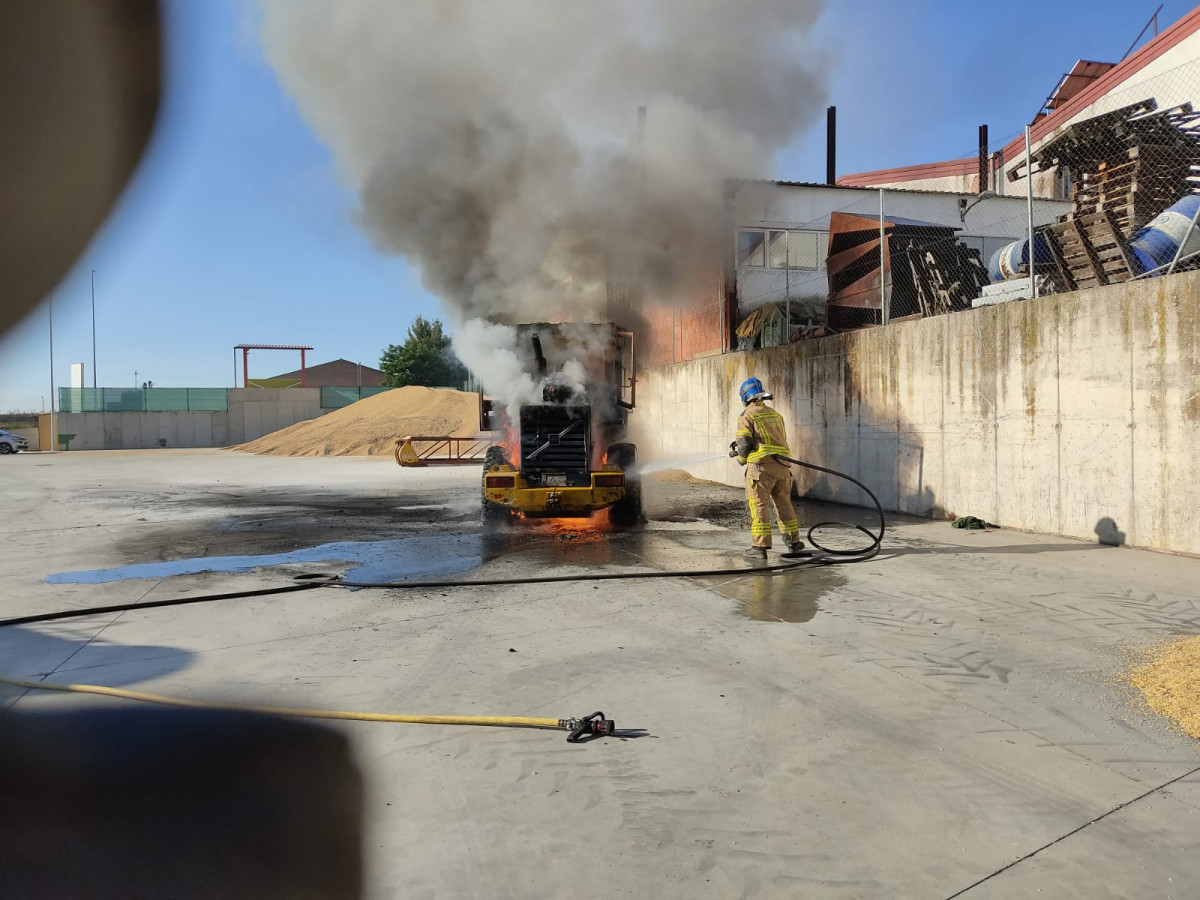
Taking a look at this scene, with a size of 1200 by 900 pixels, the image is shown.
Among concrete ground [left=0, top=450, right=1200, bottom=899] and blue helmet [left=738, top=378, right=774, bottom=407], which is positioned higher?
blue helmet [left=738, top=378, right=774, bottom=407]

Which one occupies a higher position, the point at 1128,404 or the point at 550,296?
the point at 550,296

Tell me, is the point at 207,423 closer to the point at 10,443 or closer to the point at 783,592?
the point at 10,443

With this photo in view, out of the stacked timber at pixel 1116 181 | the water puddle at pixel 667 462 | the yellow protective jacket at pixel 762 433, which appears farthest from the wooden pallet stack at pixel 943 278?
the yellow protective jacket at pixel 762 433

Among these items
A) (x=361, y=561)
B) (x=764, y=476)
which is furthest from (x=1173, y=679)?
(x=361, y=561)

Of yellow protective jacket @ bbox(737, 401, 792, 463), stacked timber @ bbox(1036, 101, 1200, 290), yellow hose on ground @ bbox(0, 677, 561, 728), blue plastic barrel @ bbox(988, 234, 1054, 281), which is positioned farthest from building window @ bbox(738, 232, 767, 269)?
yellow hose on ground @ bbox(0, 677, 561, 728)

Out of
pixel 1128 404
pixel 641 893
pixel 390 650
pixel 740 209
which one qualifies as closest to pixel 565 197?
pixel 740 209

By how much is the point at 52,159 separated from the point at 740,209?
13.7 metres

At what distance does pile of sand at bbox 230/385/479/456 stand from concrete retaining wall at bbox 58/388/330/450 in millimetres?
5942

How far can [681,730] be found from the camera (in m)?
3.04

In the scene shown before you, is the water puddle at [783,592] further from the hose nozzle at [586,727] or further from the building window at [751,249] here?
the building window at [751,249]

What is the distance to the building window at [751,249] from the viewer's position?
1672 centimetres

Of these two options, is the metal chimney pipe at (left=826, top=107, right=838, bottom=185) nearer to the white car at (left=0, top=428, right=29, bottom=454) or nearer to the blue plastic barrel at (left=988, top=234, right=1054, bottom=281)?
the blue plastic barrel at (left=988, top=234, right=1054, bottom=281)

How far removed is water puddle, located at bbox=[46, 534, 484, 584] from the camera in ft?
20.7

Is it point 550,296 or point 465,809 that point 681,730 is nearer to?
point 465,809
